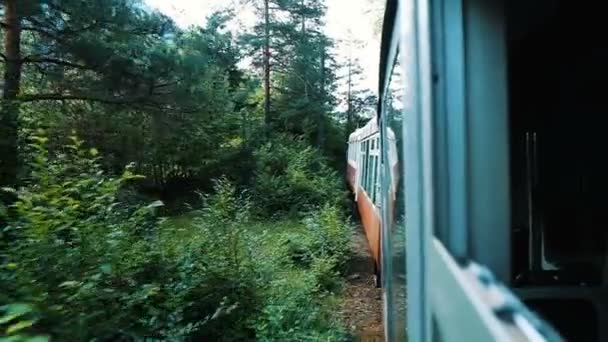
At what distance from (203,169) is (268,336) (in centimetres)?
1008

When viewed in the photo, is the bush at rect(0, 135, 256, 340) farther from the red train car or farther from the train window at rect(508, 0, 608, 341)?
the train window at rect(508, 0, 608, 341)

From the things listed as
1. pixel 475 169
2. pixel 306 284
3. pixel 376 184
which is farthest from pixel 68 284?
pixel 376 184

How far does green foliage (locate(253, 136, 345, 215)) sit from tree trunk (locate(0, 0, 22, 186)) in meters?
7.07

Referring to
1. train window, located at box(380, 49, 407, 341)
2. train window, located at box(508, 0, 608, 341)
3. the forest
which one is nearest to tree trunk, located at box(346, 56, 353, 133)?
the forest

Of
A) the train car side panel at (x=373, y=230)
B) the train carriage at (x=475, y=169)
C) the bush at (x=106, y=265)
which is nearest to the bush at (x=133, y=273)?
the bush at (x=106, y=265)

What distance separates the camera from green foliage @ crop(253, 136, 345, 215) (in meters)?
13.3

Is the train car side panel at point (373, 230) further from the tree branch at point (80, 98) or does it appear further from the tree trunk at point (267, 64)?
the tree trunk at point (267, 64)

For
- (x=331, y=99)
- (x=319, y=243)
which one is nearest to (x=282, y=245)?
(x=319, y=243)

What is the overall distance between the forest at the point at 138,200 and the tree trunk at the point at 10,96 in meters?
0.02

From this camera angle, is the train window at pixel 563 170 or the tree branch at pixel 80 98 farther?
the tree branch at pixel 80 98

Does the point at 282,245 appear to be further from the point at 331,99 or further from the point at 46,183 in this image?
the point at 331,99

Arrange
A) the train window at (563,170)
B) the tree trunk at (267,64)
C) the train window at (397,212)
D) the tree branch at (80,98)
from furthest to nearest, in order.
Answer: the tree trunk at (267,64) < the tree branch at (80,98) < the train window at (563,170) < the train window at (397,212)

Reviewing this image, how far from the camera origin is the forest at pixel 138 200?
11.2ft

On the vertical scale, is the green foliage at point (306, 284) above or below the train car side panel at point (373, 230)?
below
